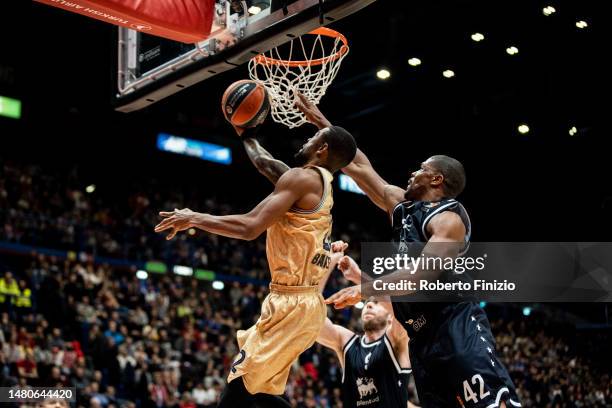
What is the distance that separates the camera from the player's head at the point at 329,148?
4902 millimetres

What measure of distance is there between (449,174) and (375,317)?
195 centimetres

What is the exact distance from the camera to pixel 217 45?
5840 mm

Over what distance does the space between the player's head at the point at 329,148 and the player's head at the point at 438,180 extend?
0.42 m

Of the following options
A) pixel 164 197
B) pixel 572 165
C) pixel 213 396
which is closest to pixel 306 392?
pixel 213 396

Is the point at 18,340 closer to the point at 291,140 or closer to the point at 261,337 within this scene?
the point at 261,337

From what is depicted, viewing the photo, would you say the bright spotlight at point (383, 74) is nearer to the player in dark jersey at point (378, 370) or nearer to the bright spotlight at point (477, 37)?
the bright spotlight at point (477, 37)

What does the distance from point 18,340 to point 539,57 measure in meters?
9.35

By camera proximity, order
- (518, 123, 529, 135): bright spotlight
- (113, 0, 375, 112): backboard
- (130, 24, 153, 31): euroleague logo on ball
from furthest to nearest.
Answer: (518, 123, 529, 135): bright spotlight → (130, 24, 153, 31): euroleague logo on ball → (113, 0, 375, 112): backboard

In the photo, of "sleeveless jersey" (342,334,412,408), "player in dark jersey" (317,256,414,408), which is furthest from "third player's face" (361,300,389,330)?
"sleeveless jersey" (342,334,412,408)

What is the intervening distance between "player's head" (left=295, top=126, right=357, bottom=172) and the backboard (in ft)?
2.43

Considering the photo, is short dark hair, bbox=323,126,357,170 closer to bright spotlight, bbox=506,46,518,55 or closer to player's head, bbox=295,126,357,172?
player's head, bbox=295,126,357,172

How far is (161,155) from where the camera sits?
77.6 feet

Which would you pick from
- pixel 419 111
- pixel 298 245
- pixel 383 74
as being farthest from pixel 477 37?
pixel 298 245

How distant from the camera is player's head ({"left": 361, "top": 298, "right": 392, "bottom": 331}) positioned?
256 inches
